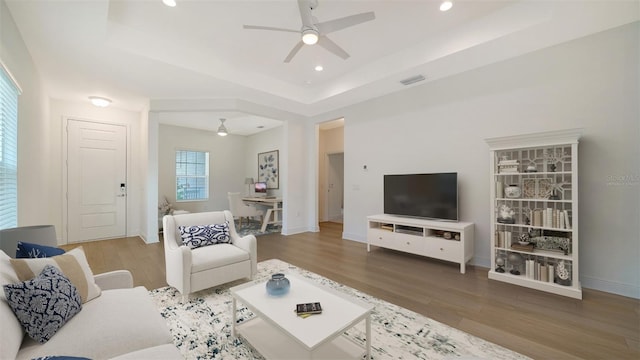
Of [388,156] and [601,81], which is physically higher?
[601,81]

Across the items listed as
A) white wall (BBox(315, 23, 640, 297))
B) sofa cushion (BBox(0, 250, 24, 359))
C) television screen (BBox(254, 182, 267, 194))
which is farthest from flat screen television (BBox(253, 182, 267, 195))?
sofa cushion (BBox(0, 250, 24, 359))

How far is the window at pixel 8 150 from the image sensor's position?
2123mm

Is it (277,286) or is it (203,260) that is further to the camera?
(203,260)

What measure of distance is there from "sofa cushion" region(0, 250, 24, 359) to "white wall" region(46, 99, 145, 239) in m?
4.20

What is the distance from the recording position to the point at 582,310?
2.27 metres

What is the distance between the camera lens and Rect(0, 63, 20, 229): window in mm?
2123

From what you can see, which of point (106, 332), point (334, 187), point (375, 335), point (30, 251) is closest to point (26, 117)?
point (30, 251)

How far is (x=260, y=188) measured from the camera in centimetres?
743

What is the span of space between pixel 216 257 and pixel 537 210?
353cm

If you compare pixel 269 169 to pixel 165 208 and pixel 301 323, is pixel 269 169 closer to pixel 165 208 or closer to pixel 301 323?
pixel 165 208

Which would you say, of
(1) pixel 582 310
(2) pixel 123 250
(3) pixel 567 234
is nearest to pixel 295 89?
(2) pixel 123 250

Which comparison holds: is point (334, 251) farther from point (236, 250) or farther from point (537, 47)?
point (537, 47)

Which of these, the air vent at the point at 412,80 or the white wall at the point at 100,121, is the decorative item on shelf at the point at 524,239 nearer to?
the air vent at the point at 412,80

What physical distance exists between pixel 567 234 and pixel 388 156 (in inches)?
97.2
